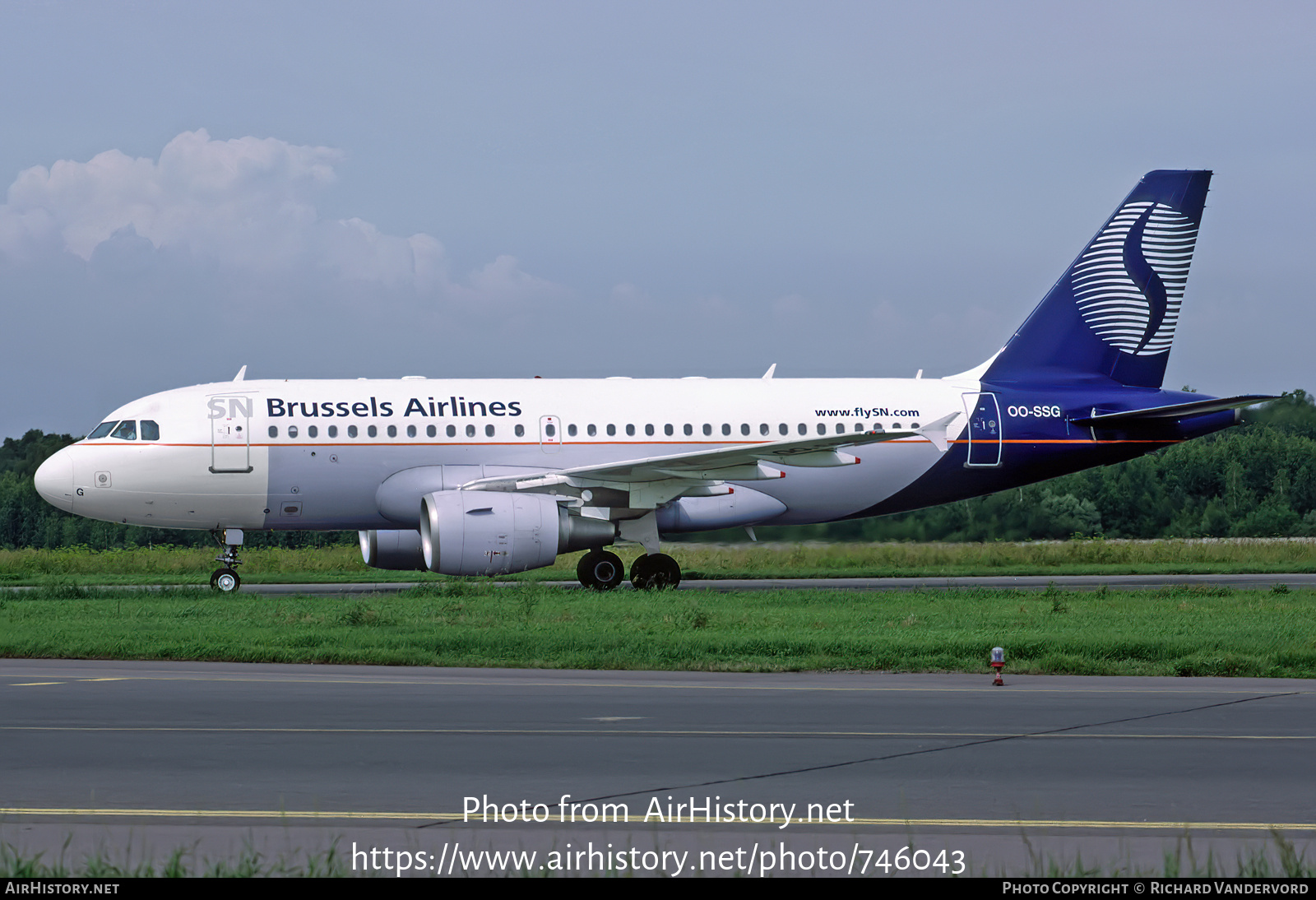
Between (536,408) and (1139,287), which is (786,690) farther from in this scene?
(1139,287)

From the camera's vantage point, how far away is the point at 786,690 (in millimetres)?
14695

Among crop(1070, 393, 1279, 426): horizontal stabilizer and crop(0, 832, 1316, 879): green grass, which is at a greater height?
crop(1070, 393, 1279, 426): horizontal stabilizer

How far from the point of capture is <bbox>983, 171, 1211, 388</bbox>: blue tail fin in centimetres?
3192

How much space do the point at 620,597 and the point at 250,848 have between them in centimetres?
1788

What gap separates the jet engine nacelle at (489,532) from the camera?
25.8 metres

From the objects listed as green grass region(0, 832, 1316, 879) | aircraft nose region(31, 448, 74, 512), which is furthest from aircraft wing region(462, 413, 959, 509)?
green grass region(0, 832, 1316, 879)

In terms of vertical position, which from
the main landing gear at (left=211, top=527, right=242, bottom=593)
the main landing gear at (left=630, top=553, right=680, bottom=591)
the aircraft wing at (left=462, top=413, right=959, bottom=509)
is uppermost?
the aircraft wing at (left=462, top=413, right=959, bottom=509)

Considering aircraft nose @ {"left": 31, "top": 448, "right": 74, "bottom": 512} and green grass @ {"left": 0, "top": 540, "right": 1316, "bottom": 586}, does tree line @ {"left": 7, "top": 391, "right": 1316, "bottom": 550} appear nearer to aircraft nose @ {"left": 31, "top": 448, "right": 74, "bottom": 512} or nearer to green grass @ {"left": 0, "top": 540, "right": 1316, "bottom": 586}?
green grass @ {"left": 0, "top": 540, "right": 1316, "bottom": 586}

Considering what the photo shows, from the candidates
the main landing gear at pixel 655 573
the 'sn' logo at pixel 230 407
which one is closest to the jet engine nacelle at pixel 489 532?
the main landing gear at pixel 655 573

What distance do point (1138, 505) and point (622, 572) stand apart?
17963 millimetres

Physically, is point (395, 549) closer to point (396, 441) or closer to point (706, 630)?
point (396, 441)

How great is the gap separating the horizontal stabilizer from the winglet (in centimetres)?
284

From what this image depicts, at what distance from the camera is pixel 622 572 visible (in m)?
28.4

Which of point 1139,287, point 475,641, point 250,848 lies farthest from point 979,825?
point 1139,287
